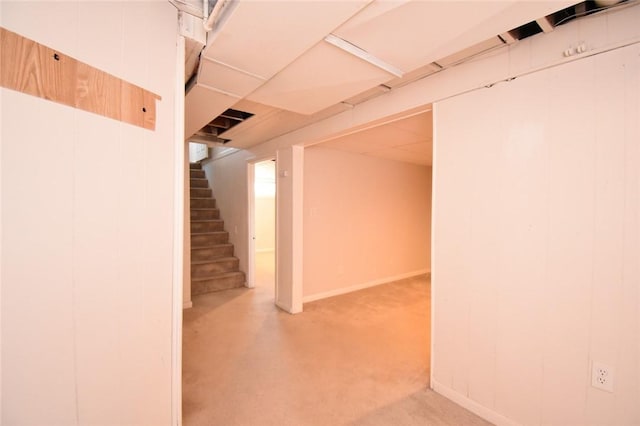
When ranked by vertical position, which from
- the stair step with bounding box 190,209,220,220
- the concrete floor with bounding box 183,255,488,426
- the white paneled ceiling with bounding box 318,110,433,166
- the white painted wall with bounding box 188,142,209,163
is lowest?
the concrete floor with bounding box 183,255,488,426

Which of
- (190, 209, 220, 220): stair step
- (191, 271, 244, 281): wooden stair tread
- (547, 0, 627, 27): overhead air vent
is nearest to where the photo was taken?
(547, 0, 627, 27): overhead air vent

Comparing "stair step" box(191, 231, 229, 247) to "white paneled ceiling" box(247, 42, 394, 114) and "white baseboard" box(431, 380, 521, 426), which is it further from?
"white baseboard" box(431, 380, 521, 426)

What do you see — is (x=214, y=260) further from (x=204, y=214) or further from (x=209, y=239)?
(x=204, y=214)

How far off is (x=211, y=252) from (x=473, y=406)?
405 centimetres

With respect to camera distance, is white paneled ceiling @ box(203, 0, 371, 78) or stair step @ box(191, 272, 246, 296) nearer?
white paneled ceiling @ box(203, 0, 371, 78)

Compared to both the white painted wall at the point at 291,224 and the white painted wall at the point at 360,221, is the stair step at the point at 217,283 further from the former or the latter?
the white painted wall at the point at 360,221

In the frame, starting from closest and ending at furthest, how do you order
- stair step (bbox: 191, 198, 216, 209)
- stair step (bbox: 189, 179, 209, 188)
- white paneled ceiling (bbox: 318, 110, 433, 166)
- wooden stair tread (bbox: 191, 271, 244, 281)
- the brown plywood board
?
A: the brown plywood board
white paneled ceiling (bbox: 318, 110, 433, 166)
wooden stair tread (bbox: 191, 271, 244, 281)
stair step (bbox: 191, 198, 216, 209)
stair step (bbox: 189, 179, 209, 188)

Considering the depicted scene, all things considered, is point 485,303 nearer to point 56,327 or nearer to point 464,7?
point 464,7

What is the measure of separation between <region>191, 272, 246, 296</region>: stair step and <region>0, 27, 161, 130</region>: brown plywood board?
3.41m

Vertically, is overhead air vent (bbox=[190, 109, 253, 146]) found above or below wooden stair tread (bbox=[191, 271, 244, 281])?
above

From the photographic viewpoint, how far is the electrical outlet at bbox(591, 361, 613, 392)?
135 centimetres

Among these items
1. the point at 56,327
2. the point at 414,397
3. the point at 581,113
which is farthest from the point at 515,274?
the point at 56,327

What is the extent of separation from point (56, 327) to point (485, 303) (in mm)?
2126

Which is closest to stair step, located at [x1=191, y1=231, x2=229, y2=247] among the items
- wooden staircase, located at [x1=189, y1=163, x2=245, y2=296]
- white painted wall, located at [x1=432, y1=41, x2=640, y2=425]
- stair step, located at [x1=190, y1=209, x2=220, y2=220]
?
wooden staircase, located at [x1=189, y1=163, x2=245, y2=296]
